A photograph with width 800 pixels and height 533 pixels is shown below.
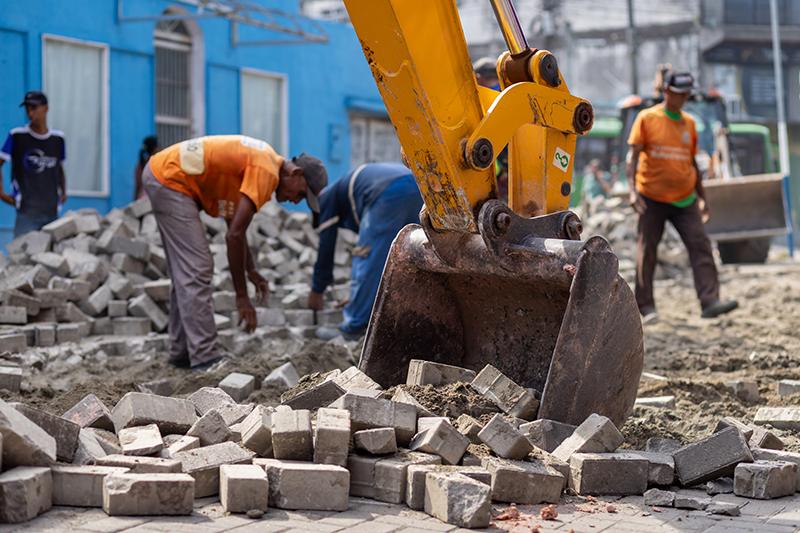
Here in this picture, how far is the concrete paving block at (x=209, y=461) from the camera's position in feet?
9.24

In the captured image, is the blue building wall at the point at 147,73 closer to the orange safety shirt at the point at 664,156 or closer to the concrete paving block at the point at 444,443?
the orange safety shirt at the point at 664,156

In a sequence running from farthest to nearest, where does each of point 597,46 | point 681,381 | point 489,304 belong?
point 597,46
point 681,381
point 489,304

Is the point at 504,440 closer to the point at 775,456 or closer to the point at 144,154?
the point at 775,456

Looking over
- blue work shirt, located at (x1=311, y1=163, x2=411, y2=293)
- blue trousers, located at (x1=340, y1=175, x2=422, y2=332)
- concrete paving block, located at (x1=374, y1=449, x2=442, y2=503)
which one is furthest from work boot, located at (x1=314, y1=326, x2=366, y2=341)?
concrete paving block, located at (x1=374, y1=449, x2=442, y2=503)

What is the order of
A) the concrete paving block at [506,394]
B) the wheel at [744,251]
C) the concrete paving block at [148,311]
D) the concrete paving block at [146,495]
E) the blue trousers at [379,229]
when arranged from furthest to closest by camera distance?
the wheel at [744,251] < the concrete paving block at [148,311] < the blue trousers at [379,229] < the concrete paving block at [506,394] < the concrete paving block at [146,495]

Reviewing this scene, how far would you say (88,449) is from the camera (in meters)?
2.87

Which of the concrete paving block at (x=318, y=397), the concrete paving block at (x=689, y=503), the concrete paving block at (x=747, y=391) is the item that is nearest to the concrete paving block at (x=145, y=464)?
the concrete paving block at (x=318, y=397)

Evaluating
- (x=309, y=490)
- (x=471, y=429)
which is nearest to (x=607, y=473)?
(x=471, y=429)

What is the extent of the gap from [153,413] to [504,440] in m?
1.41

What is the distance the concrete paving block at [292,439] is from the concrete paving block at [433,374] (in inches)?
32.1

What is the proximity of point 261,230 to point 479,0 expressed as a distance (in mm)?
26638

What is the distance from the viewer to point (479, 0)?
33.2 m

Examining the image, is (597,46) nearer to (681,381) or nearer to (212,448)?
(681,381)

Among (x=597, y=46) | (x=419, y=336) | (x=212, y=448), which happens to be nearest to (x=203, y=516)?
(x=212, y=448)
